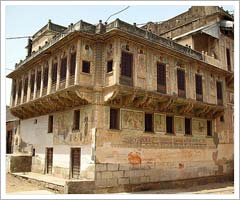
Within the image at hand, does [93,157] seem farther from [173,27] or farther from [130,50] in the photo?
[173,27]

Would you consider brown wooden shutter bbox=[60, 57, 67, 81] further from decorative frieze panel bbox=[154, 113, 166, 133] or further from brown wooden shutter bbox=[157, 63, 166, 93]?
decorative frieze panel bbox=[154, 113, 166, 133]

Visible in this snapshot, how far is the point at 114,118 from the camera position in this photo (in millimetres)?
15859

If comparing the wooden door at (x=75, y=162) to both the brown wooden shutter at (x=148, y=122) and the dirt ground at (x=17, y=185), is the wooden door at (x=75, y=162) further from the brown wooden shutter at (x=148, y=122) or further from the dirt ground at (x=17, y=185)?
the brown wooden shutter at (x=148, y=122)

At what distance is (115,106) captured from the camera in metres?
15.7

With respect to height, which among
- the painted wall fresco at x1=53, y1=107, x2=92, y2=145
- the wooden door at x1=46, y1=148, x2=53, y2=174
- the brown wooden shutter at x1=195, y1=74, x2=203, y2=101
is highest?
the brown wooden shutter at x1=195, y1=74, x2=203, y2=101

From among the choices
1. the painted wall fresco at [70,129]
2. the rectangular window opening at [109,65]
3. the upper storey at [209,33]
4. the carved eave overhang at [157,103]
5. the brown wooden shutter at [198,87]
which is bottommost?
the painted wall fresco at [70,129]

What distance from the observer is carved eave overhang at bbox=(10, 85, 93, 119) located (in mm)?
15117

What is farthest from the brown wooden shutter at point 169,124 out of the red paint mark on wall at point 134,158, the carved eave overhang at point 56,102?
the carved eave overhang at point 56,102

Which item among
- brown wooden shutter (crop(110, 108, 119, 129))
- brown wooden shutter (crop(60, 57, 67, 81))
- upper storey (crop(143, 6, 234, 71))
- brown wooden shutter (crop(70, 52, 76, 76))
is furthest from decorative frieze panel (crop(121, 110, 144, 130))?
upper storey (crop(143, 6, 234, 71))

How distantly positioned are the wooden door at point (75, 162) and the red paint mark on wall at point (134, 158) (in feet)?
9.30

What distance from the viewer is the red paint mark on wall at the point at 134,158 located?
15703 millimetres

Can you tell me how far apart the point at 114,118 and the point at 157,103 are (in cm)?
310

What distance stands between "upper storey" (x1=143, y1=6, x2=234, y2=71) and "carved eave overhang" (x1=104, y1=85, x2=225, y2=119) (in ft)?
A: 12.8

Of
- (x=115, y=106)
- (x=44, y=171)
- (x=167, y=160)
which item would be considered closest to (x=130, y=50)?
(x=115, y=106)
